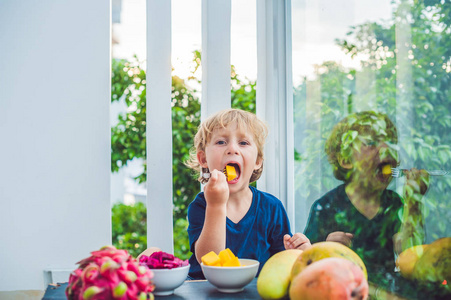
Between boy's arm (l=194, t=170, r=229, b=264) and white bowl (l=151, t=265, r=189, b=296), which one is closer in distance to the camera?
white bowl (l=151, t=265, r=189, b=296)

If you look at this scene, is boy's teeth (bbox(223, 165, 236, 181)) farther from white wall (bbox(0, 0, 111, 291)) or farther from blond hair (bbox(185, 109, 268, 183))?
white wall (bbox(0, 0, 111, 291))

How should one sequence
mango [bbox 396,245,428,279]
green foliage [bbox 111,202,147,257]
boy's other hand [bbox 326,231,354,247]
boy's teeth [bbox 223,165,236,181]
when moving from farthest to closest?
green foliage [bbox 111,202,147,257], boy's teeth [bbox 223,165,236,181], boy's other hand [bbox 326,231,354,247], mango [bbox 396,245,428,279]

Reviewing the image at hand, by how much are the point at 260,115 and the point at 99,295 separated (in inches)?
53.2

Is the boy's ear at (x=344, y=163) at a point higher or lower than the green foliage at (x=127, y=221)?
higher

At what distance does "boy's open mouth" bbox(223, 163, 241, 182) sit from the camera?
1.47m

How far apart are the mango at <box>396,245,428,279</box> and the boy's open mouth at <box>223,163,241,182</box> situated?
73 centimetres

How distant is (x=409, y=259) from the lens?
Result: 0.78 meters

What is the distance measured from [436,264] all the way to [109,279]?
1.73 ft

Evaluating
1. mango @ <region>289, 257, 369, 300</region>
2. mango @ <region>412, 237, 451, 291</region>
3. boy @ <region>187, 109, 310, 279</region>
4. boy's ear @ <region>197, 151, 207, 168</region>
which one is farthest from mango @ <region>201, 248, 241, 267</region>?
boy's ear @ <region>197, 151, 207, 168</region>

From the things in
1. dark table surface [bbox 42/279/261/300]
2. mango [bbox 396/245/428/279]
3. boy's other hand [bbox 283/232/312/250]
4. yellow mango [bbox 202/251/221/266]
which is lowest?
dark table surface [bbox 42/279/261/300]

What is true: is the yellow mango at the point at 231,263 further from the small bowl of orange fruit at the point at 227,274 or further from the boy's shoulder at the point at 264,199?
the boy's shoulder at the point at 264,199

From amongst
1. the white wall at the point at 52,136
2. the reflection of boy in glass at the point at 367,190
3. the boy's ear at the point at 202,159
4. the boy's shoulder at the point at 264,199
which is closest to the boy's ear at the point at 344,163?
the reflection of boy in glass at the point at 367,190

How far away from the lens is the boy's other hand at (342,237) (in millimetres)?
1068

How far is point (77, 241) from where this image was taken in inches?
68.0
